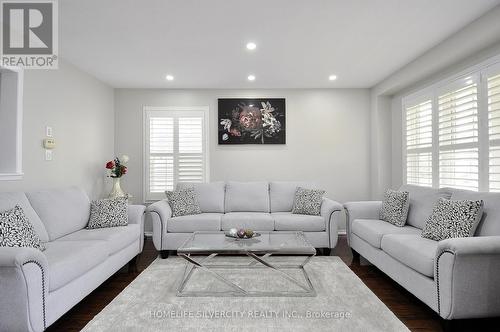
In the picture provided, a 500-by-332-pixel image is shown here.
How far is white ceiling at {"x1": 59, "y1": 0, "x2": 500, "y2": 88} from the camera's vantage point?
2.54 m

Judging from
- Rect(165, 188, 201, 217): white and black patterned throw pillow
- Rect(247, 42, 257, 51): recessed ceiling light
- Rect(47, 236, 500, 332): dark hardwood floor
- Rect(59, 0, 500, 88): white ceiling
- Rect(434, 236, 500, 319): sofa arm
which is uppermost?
Rect(59, 0, 500, 88): white ceiling

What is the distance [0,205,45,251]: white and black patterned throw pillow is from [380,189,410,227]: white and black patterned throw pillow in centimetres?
365

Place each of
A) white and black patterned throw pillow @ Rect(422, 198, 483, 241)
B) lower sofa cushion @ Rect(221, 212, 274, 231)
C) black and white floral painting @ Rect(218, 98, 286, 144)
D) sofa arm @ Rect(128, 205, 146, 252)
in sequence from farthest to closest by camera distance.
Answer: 1. black and white floral painting @ Rect(218, 98, 286, 144)
2. lower sofa cushion @ Rect(221, 212, 274, 231)
3. sofa arm @ Rect(128, 205, 146, 252)
4. white and black patterned throw pillow @ Rect(422, 198, 483, 241)

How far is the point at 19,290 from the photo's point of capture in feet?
5.90

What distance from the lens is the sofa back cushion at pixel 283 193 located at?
4.51 meters

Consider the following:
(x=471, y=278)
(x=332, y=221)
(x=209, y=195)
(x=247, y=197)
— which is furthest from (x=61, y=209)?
(x=471, y=278)

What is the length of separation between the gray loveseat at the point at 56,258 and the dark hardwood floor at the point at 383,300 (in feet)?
0.47

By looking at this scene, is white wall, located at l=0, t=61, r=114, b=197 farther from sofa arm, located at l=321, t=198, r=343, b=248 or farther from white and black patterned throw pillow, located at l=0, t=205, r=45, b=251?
sofa arm, located at l=321, t=198, r=343, b=248

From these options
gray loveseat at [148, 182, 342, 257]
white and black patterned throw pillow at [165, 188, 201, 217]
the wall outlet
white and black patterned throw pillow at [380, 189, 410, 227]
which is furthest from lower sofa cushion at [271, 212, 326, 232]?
the wall outlet

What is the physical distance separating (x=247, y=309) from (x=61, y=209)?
87.9 inches

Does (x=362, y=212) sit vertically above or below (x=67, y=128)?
below

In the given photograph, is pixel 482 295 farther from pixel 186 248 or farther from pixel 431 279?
pixel 186 248

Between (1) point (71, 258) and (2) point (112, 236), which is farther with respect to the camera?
(2) point (112, 236)

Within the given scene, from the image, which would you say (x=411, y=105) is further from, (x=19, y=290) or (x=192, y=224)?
(x=19, y=290)
